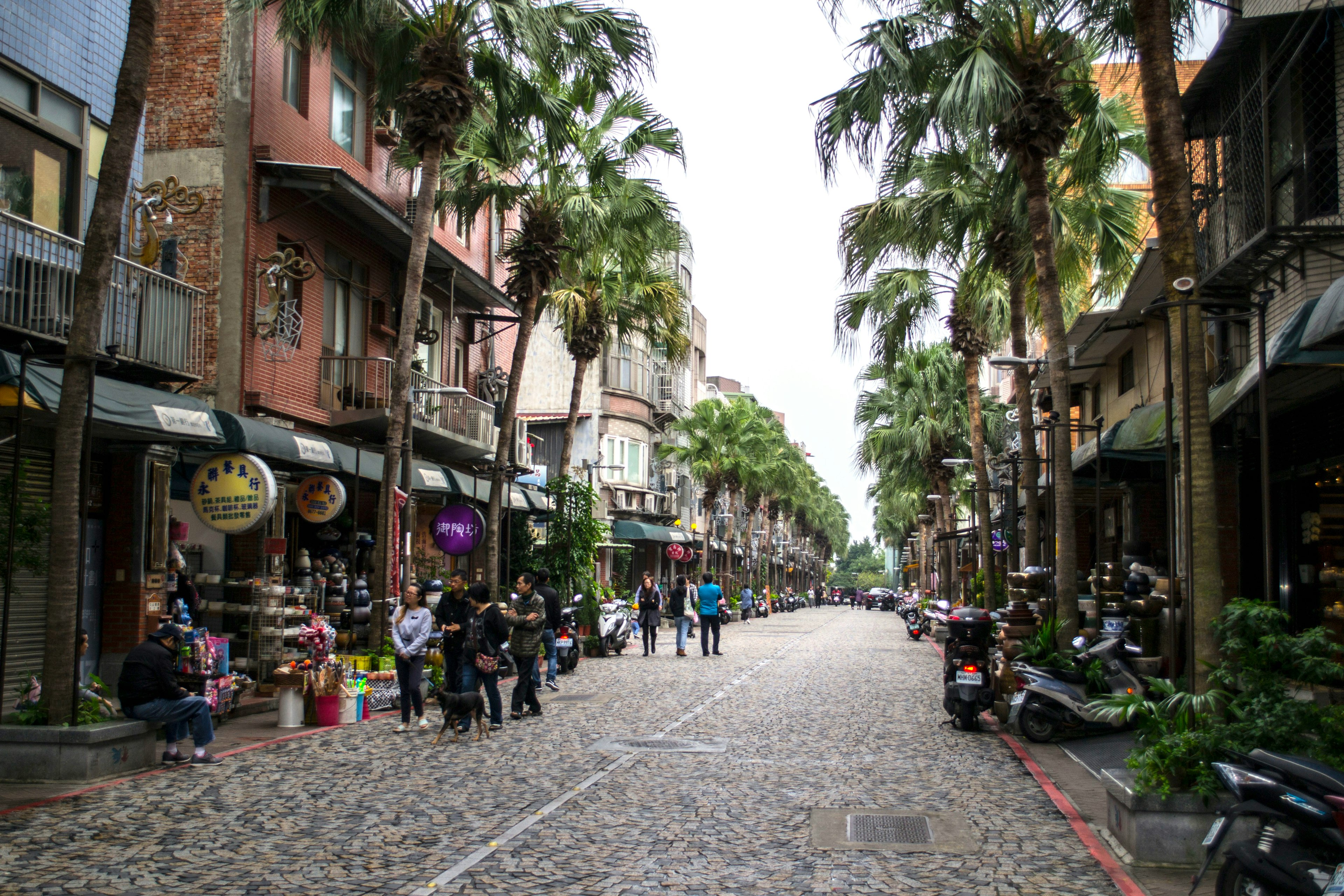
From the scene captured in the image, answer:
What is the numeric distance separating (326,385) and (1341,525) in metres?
16.2

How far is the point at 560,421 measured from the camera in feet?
156

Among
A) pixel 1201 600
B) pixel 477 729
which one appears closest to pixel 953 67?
pixel 1201 600

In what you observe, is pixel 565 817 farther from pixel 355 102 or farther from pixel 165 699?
pixel 355 102

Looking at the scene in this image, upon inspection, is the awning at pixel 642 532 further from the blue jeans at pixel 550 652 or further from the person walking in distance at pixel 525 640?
the person walking in distance at pixel 525 640

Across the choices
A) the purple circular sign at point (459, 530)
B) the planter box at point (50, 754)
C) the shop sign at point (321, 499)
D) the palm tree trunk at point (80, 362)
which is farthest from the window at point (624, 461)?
the planter box at point (50, 754)

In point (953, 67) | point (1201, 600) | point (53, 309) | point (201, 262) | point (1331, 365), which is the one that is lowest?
point (1201, 600)

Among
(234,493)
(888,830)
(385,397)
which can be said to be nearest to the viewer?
(888,830)

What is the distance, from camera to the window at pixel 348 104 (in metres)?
22.1

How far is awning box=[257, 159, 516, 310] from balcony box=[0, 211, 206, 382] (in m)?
3.39

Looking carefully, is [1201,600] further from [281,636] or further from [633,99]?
[633,99]

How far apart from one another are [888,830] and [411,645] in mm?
6968

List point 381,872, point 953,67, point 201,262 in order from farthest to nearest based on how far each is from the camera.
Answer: point 201,262 < point 953,67 < point 381,872

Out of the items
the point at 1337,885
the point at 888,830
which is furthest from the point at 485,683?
the point at 1337,885

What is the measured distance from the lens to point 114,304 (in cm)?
1400
